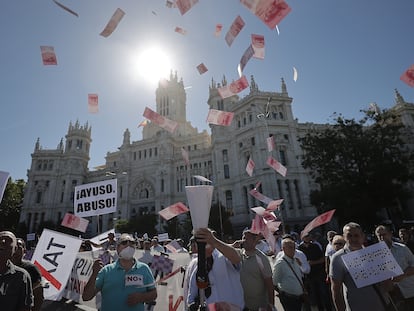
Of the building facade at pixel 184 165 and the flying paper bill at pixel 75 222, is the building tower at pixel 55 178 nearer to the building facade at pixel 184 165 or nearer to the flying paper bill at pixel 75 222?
the building facade at pixel 184 165

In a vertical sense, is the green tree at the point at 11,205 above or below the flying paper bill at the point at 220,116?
above

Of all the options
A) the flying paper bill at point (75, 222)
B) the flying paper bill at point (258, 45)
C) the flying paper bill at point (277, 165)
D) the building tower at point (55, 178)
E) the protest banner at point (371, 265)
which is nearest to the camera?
the protest banner at point (371, 265)

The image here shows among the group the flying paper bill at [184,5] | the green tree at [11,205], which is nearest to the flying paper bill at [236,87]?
the flying paper bill at [184,5]

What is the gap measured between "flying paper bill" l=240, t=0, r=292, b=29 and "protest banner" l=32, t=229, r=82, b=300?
6854 mm

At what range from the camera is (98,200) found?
25.9 ft

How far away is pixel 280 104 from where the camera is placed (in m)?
42.6

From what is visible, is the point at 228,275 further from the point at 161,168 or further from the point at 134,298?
the point at 161,168

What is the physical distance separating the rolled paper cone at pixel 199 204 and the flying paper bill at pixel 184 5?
21.1 feet

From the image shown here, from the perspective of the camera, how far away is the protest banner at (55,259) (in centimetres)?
539

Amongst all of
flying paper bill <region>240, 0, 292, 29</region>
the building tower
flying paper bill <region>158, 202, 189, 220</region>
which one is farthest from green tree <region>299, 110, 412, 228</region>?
the building tower

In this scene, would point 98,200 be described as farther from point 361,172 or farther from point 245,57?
point 361,172

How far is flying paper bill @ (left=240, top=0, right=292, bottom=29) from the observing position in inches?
229


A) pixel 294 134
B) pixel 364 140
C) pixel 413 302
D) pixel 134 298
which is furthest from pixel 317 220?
pixel 294 134

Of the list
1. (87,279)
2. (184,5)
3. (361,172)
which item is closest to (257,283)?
(87,279)
